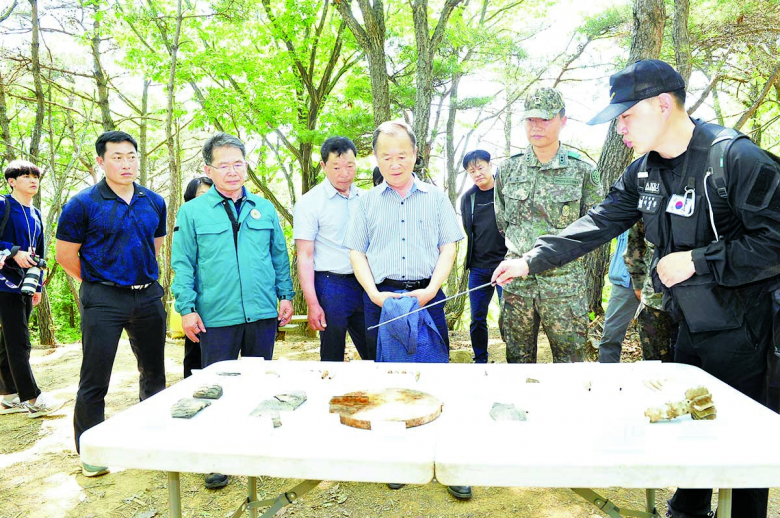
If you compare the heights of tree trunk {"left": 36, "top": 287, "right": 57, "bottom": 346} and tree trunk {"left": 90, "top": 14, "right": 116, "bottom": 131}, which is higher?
tree trunk {"left": 90, "top": 14, "right": 116, "bottom": 131}

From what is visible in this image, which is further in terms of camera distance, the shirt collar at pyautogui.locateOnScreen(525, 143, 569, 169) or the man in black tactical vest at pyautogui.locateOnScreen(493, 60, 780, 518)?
the shirt collar at pyautogui.locateOnScreen(525, 143, 569, 169)

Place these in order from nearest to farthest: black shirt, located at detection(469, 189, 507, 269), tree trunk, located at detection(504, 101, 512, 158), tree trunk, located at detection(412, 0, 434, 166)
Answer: black shirt, located at detection(469, 189, 507, 269) < tree trunk, located at detection(412, 0, 434, 166) < tree trunk, located at detection(504, 101, 512, 158)

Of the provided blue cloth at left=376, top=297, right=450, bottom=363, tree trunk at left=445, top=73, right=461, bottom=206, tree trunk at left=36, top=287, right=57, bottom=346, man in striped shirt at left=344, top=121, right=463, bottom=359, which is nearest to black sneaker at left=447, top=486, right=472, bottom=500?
blue cloth at left=376, top=297, right=450, bottom=363

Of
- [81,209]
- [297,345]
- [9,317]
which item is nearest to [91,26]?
[297,345]

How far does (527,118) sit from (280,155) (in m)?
10.7

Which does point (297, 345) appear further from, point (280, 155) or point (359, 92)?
point (280, 155)

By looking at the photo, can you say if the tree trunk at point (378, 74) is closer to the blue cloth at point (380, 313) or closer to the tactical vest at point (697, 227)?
the blue cloth at point (380, 313)

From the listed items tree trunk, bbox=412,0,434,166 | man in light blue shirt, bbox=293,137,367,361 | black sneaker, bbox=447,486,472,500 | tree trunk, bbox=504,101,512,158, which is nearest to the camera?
black sneaker, bbox=447,486,472,500

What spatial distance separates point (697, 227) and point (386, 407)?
52.7 inches

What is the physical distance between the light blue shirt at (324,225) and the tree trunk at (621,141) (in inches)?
120

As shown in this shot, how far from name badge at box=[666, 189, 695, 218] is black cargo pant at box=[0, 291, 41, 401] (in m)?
4.26

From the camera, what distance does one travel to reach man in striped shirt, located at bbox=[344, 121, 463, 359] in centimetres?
280

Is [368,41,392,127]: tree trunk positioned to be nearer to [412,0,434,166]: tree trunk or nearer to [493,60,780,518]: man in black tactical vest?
[412,0,434,166]: tree trunk

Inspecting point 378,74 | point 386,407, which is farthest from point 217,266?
point 378,74
